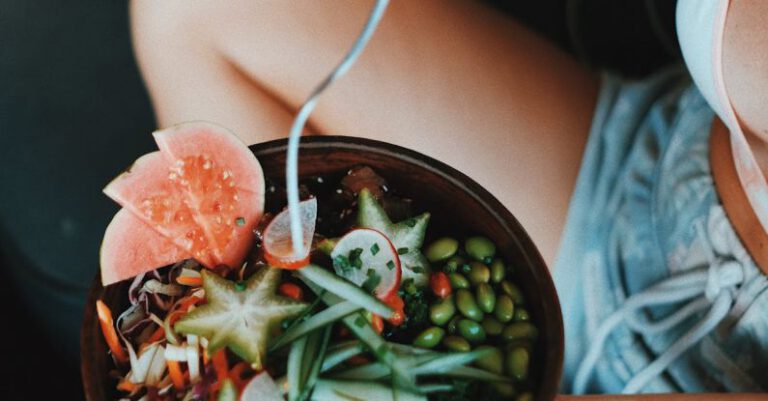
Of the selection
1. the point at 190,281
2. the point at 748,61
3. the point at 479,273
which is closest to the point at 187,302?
the point at 190,281

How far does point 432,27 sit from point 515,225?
35 centimetres

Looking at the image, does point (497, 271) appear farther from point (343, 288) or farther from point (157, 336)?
point (157, 336)

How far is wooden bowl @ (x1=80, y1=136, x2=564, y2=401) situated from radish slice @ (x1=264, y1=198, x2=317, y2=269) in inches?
1.9

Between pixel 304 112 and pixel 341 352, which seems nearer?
pixel 304 112

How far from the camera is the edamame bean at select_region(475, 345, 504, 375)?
53 centimetres

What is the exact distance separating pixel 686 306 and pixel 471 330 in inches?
12.2

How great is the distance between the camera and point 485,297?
56cm

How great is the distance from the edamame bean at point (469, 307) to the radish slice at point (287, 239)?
13 cm

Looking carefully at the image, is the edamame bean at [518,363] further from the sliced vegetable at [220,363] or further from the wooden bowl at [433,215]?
the sliced vegetable at [220,363]

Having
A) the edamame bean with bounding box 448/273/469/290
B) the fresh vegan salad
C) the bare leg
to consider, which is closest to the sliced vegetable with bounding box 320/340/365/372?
the fresh vegan salad

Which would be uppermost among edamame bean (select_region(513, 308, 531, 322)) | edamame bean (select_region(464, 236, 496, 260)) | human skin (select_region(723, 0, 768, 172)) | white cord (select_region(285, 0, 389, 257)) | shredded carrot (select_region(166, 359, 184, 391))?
human skin (select_region(723, 0, 768, 172))

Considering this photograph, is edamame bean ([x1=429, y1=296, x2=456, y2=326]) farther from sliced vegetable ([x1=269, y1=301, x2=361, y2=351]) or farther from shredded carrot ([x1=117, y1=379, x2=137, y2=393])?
shredded carrot ([x1=117, y1=379, x2=137, y2=393])

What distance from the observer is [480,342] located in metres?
0.57

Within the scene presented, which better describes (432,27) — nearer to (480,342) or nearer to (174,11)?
(174,11)
